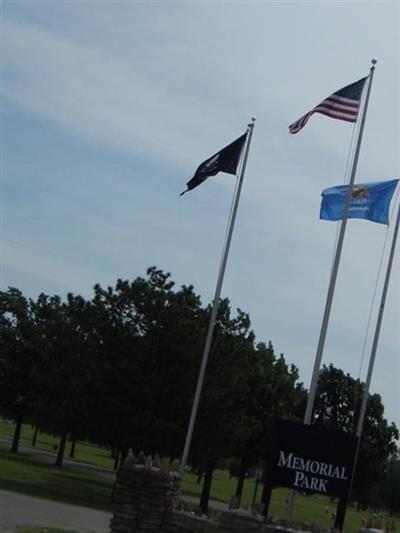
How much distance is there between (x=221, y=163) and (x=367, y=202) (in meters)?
4.18

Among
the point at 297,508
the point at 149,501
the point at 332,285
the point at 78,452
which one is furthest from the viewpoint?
the point at 78,452

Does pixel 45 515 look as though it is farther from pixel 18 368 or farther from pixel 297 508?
pixel 297 508

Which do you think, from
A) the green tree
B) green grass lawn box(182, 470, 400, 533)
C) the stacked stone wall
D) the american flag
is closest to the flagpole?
the american flag

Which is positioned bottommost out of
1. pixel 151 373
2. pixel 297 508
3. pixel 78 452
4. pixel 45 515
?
pixel 78 452

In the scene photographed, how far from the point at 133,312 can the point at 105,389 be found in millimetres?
3124

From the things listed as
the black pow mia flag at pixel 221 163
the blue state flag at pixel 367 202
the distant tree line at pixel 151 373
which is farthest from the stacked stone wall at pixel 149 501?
the distant tree line at pixel 151 373

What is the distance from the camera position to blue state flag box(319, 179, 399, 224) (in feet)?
71.5

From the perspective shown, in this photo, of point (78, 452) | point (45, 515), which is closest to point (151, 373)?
point (45, 515)

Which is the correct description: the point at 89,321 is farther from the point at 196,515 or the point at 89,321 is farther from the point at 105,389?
the point at 196,515

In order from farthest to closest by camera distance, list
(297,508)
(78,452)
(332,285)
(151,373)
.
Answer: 1. (78,452)
2. (297,508)
3. (151,373)
4. (332,285)

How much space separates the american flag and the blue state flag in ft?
5.42

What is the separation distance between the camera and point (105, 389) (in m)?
33.1

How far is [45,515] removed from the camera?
77.5 feet

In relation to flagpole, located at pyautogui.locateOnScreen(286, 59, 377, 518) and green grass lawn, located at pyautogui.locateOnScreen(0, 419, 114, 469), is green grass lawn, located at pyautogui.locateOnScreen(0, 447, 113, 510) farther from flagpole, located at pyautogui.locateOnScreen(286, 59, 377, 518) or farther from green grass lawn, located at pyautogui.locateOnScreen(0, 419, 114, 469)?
green grass lawn, located at pyautogui.locateOnScreen(0, 419, 114, 469)
